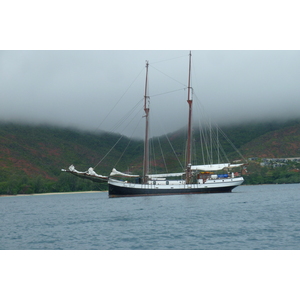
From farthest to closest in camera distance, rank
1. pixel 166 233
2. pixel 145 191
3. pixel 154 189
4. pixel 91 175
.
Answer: pixel 145 191, pixel 154 189, pixel 91 175, pixel 166 233

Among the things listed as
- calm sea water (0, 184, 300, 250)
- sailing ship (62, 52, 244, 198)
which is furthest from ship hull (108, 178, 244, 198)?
calm sea water (0, 184, 300, 250)

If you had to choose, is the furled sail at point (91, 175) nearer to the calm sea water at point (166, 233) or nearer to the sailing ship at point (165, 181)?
the sailing ship at point (165, 181)

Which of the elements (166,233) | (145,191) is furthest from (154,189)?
(166,233)

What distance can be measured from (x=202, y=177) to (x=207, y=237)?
57.8 metres

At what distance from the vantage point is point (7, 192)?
149750mm

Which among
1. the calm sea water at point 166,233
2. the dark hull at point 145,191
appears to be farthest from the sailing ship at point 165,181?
the calm sea water at point 166,233

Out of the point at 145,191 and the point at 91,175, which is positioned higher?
the point at 91,175

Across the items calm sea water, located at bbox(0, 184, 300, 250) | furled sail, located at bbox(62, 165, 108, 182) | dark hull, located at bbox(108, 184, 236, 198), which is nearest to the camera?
calm sea water, located at bbox(0, 184, 300, 250)

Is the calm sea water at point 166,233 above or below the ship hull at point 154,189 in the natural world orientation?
below

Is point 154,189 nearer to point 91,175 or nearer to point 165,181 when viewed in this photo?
point 165,181

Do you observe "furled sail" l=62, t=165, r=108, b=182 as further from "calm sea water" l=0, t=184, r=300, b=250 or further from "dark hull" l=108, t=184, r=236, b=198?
"calm sea water" l=0, t=184, r=300, b=250

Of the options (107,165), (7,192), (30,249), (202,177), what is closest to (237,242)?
(30,249)

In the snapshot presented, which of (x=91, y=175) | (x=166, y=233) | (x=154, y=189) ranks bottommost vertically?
(x=166, y=233)

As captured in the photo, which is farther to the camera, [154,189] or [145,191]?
[145,191]
